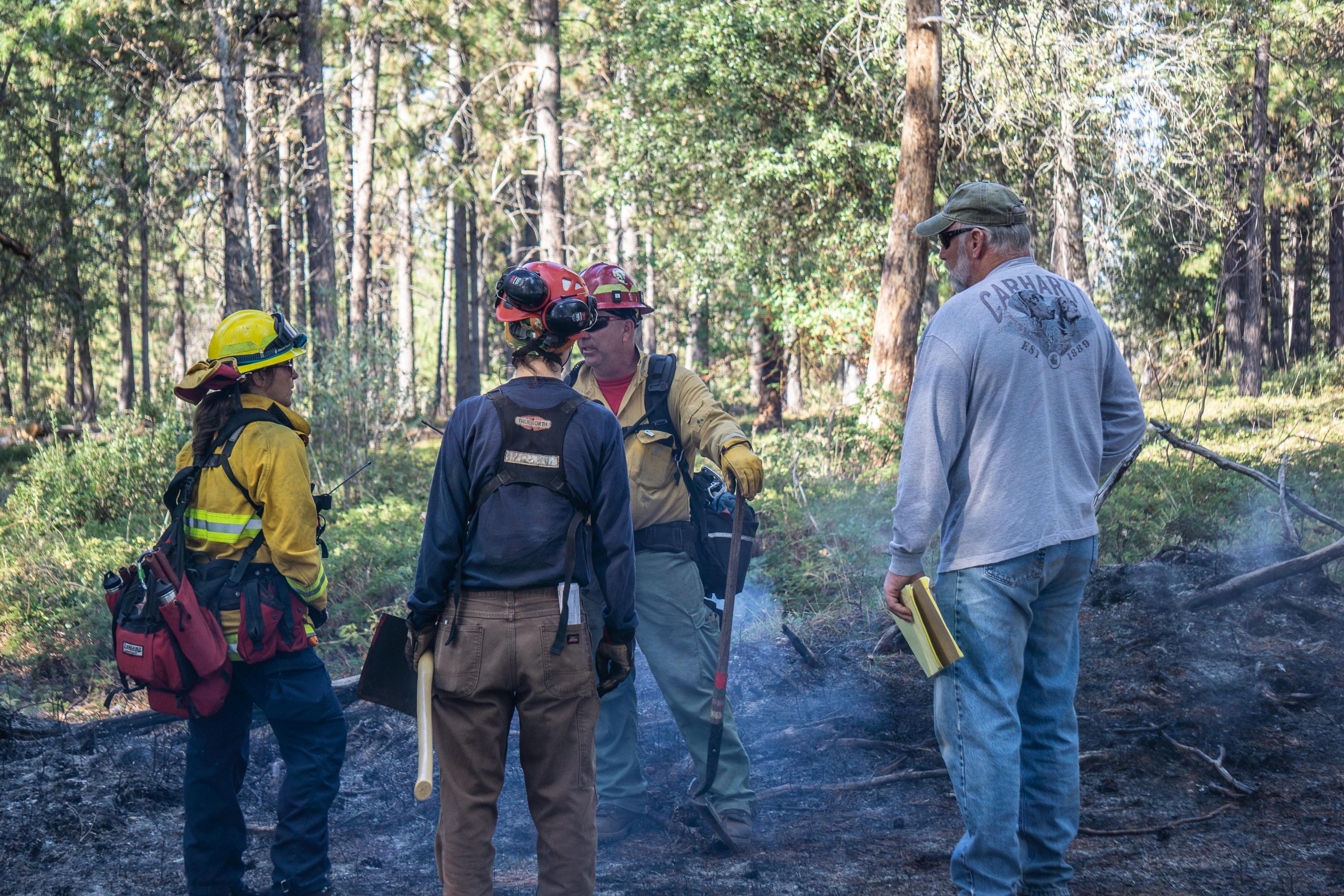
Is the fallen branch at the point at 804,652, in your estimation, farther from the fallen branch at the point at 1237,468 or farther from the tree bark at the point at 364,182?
the tree bark at the point at 364,182

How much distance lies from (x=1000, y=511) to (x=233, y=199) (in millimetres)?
9960

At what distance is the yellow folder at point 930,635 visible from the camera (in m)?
2.70

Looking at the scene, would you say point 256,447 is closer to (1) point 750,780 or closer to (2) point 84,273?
(1) point 750,780

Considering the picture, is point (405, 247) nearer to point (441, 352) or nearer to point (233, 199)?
point (441, 352)

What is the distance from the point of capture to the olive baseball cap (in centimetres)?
288

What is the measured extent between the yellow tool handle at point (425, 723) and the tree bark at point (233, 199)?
887 centimetres

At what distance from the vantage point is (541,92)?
Answer: 41.9ft

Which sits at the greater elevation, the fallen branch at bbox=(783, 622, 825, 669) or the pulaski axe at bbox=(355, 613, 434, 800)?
the pulaski axe at bbox=(355, 613, 434, 800)

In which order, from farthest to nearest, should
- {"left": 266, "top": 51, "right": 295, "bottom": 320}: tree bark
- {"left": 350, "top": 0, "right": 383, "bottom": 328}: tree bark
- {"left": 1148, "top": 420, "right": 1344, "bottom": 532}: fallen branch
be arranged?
{"left": 350, "top": 0, "right": 383, "bottom": 328}: tree bark → {"left": 266, "top": 51, "right": 295, "bottom": 320}: tree bark → {"left": 1148, "top": 420, "right": 1344, "bottom": 532}: fallen branch

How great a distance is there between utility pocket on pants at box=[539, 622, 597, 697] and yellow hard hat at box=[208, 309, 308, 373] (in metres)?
1.45

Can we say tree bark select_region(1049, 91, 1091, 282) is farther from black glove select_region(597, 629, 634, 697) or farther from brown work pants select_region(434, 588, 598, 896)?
brown work pants select_region(434, 588, 598, 896)

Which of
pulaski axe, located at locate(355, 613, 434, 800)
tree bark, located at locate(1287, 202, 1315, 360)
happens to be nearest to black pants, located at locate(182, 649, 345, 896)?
pulaski axe, located at locate(355, 613, 434, 800)

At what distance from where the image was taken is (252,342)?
11.1ft

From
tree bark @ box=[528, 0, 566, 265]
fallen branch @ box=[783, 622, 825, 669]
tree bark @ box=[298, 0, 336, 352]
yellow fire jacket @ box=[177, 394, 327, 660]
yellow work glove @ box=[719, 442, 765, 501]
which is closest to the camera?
yellow fire jacket @ box=[177, 394, 327, 660]
